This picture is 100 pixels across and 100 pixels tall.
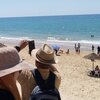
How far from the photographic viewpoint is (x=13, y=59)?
1905 millimetres

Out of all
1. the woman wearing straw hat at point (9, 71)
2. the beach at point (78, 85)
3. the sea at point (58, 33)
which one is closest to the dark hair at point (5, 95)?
the woman wearing straw hat at point (9, 71)

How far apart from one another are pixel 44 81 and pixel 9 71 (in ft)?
2.71

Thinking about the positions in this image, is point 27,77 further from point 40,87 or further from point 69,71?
point 69,71

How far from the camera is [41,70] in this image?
2.65 metres

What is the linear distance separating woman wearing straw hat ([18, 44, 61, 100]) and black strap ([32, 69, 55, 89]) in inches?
1.0

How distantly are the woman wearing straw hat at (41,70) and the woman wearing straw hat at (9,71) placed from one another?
1.95ft

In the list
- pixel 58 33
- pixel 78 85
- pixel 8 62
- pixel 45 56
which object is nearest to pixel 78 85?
pixel 78 85

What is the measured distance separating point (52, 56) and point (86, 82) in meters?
10.1

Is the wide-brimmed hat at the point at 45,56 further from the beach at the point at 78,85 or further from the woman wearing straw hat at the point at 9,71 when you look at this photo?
the beach at the point at 78,85

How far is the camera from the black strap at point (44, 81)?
2629mm

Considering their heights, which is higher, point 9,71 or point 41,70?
point 9,71

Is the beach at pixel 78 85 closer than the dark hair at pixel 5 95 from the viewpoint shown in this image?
No

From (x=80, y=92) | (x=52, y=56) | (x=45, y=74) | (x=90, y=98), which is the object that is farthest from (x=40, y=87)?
(x=80, y=92)

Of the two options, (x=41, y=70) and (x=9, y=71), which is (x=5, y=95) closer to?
A: (x=9, y=71)
